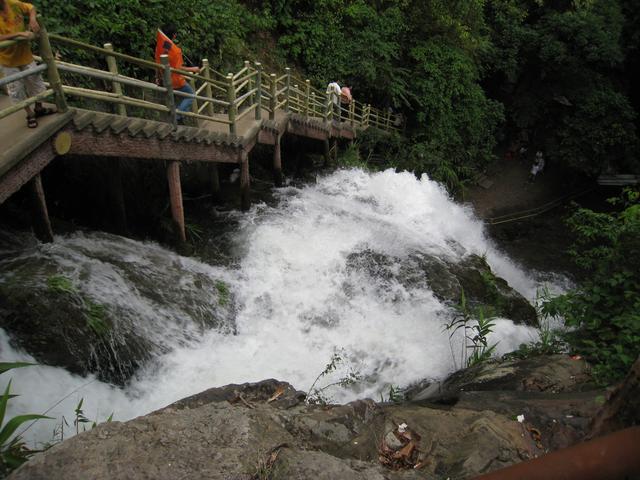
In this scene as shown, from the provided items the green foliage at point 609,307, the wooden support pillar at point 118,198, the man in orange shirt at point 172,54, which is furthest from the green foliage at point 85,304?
the green foliage at point 609,307

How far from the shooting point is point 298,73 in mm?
15492

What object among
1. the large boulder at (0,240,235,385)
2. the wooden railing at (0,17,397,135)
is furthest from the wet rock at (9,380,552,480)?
the wooden railing at (0,17,397,135)

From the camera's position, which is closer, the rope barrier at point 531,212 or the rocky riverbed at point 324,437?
the rocky riverbed at point 324,437

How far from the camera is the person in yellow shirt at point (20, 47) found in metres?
4.45

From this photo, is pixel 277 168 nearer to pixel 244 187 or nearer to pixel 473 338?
pixel 244 187

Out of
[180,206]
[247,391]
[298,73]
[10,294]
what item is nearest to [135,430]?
[247,391]

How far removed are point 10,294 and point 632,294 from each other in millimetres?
6256

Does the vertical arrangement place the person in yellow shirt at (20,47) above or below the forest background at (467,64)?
above

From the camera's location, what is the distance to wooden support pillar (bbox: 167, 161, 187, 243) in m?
7.18

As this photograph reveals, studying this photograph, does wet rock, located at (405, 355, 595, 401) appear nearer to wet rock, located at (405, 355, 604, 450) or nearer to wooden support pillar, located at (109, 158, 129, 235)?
wet rock, located at (405, 355, 604, 450)

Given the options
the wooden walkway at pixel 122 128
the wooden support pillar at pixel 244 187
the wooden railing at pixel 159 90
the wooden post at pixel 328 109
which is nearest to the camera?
the wooden walkway at pixel 122 128

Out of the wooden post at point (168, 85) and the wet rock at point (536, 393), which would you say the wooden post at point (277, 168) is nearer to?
the wooden post at point (168, 85)

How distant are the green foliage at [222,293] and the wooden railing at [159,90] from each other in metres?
2.45

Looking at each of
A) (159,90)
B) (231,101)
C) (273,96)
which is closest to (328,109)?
(273,96)
